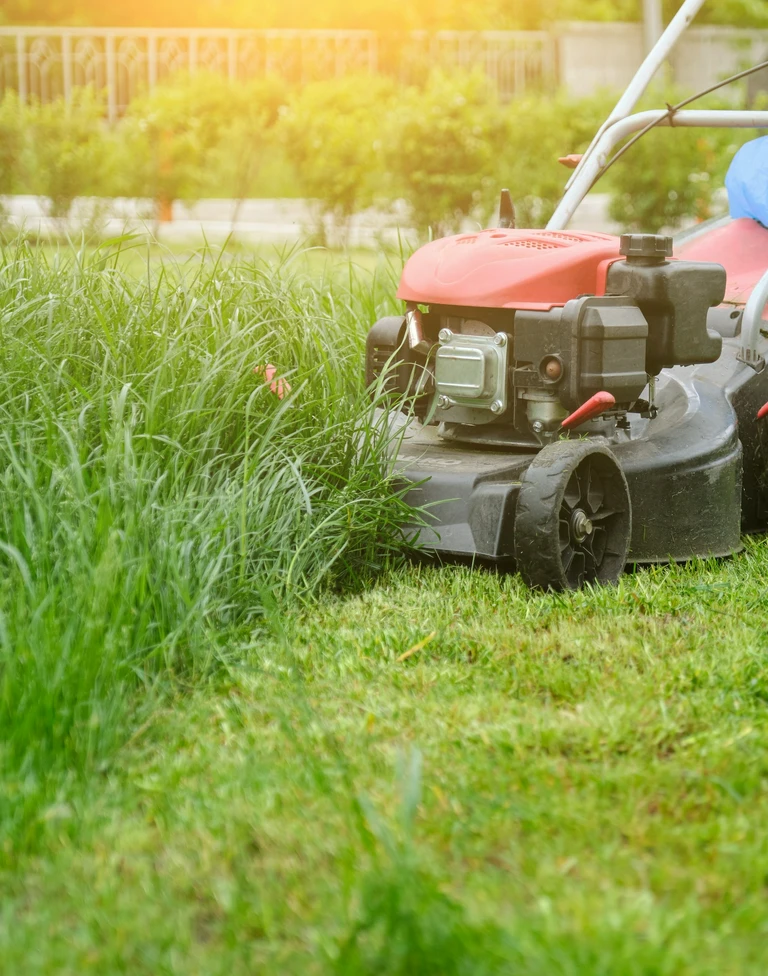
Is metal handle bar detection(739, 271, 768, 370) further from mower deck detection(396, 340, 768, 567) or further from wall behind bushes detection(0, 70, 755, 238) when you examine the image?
wall behind bushes detection(0, 70, 755, 238)

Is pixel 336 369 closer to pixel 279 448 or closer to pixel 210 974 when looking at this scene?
pixel 279 448

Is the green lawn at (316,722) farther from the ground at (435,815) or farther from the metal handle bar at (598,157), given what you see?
the metal handle bar at (598,157)

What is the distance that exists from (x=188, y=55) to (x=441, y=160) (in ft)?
31.8

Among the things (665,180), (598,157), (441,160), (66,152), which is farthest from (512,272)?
(66,152)

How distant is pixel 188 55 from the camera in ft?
65.2

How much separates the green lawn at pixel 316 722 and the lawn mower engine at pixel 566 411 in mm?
106

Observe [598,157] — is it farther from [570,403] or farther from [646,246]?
[570,403]

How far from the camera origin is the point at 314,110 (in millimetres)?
12484

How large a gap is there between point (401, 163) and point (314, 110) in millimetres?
1433

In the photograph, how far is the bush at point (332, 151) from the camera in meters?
12.1

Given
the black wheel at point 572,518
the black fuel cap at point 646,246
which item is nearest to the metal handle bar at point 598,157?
the black fuel cap at point 646,246

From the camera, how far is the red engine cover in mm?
2895

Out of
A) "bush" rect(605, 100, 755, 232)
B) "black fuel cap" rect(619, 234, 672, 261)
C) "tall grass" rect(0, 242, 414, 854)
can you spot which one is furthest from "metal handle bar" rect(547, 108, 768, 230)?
"bush" rect(605, 100, 755, 232)

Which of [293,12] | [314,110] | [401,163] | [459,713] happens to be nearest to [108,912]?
[459,713]
